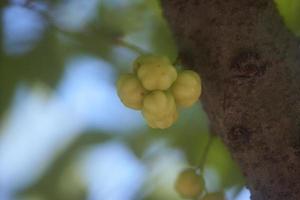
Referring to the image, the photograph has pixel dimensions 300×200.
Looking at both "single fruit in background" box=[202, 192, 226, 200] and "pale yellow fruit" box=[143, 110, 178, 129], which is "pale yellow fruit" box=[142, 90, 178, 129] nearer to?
"pale yellow fruit" box=[143, 110, 178, 129]

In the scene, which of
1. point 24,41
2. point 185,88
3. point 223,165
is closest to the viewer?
point 185,88

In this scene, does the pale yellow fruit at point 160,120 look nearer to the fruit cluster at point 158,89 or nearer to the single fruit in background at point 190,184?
the fruit cluster at point 158,89

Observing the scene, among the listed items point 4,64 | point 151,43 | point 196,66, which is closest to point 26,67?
point 4,64

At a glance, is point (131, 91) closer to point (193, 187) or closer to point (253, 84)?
point (253, 84)

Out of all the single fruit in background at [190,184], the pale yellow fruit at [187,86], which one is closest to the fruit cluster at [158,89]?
the pale yellow fruit at [187,86]

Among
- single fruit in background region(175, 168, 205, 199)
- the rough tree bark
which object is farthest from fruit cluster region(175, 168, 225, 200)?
the rough tree bark

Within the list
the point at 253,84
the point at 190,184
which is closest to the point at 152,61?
the point at 253,84

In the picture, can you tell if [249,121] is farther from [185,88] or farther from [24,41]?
[24,41]
